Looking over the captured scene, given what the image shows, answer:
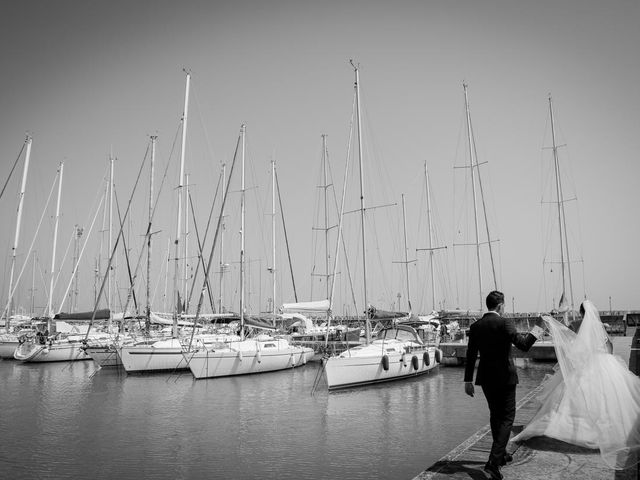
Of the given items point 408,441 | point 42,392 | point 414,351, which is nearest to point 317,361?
point 414,351

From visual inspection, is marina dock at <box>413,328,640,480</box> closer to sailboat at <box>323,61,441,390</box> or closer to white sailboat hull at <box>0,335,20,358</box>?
sailboat at <box>323,61,441,390</box>

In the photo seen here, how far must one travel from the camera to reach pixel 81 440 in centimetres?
1314

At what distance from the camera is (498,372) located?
6.04 meters

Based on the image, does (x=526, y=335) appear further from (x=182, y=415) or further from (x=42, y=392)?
(x=42, y=392)

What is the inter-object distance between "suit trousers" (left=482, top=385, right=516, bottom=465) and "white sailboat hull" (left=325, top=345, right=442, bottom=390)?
50.6 ft

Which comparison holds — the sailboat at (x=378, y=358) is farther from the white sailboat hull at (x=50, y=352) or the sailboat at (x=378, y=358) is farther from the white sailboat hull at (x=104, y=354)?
the white sailboat hull at (x=50, y=352)

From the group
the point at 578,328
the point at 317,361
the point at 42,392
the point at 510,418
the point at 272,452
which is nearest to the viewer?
the point at 510,418

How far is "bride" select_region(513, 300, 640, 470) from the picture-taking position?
6.33 meters

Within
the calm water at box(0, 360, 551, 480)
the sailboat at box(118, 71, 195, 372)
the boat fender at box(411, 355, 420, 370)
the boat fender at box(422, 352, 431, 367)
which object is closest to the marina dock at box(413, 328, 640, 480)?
the calm water at box(0, 360, 551, 480)

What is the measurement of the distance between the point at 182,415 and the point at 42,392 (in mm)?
10142

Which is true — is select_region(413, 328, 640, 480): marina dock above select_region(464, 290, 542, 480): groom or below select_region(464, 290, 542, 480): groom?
below

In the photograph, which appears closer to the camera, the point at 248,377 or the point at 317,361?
the point at 248,377

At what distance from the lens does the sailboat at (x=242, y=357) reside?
86.0 feet

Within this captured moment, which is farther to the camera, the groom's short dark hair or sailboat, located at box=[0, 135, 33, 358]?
sailboat, located at box=[0, 135, 33, 358]
